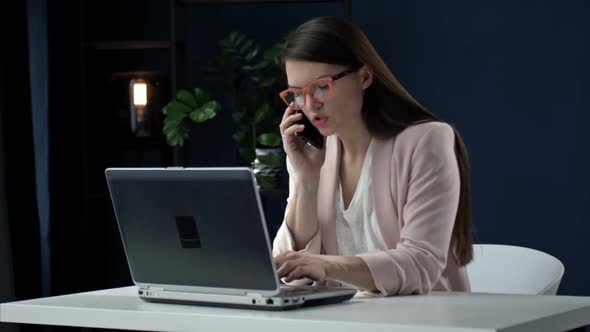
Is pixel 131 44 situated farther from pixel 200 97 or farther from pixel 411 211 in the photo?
pixel 411 211

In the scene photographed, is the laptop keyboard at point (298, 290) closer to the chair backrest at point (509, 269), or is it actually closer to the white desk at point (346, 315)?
the white desk at point (346, 315)

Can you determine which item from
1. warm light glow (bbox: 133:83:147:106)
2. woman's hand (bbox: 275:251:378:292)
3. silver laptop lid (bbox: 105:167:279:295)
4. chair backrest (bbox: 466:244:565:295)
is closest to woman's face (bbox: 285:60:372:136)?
woman's hand (bbox: 275:251:378:292)

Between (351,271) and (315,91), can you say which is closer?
(351,271)

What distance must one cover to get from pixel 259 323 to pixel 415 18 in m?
2.73

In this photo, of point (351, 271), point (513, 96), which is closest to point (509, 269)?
point (351, 271)

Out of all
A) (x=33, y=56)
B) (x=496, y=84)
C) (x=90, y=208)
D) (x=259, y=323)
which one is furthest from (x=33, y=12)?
(x=259, y=323)

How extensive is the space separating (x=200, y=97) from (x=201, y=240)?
7.08 feet

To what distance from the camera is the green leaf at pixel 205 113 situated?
376 cm

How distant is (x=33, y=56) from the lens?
3857 millimetres

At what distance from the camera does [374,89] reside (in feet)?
7.58

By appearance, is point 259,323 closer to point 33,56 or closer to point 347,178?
point 347,178

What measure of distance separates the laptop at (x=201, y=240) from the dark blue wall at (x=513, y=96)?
2338 mm

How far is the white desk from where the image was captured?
1.48m

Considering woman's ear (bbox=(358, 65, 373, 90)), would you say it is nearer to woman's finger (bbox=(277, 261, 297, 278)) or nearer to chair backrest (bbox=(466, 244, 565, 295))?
woman's finger (bbox=(277, 261, 297, 278))
